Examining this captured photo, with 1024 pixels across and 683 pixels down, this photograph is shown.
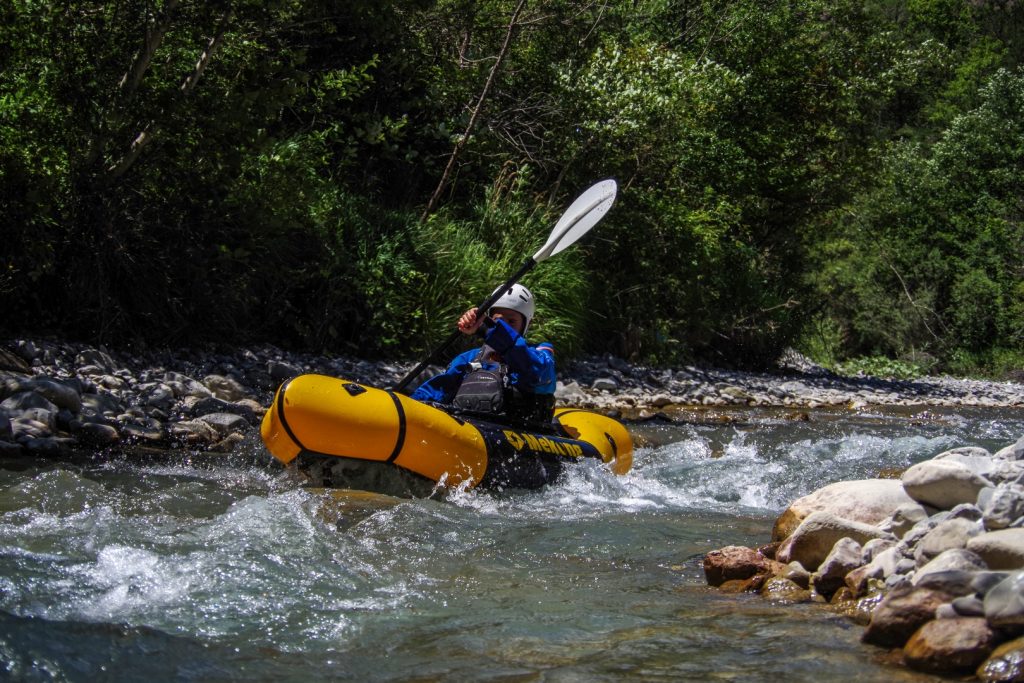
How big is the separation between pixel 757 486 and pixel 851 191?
11.3 meters

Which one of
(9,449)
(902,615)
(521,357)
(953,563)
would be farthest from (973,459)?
(9,449)

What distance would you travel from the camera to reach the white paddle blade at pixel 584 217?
286 inches

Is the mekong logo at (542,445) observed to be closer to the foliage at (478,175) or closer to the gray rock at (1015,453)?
the gray rock at (1015,453)

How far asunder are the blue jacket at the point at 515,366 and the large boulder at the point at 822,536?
7.68ft

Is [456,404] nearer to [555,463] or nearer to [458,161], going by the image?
[555,463]

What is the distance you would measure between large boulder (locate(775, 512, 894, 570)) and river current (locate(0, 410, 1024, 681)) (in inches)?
12.1

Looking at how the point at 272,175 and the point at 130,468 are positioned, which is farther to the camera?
the point at 272,175

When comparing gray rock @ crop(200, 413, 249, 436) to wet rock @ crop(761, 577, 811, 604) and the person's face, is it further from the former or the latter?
wet rock @ crop(761, 577, 811, 604)

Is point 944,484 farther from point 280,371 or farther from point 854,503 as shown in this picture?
point 280,371

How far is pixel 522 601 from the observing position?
3.30 metres

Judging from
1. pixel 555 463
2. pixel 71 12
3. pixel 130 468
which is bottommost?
pixel 130 468

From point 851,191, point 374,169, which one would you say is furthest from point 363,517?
point 851,191

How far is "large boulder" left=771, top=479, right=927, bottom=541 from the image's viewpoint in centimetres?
367

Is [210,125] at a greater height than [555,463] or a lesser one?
greater
